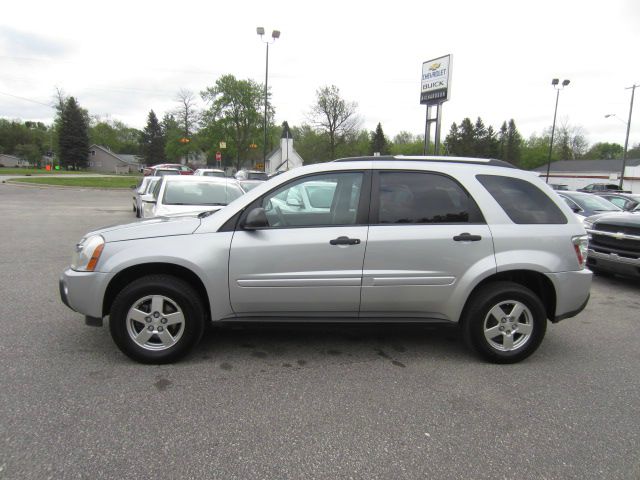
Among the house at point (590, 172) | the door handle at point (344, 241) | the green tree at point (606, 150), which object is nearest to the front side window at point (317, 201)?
the door handle at point (344, 241)

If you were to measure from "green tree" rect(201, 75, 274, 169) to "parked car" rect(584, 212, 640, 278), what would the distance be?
61.3 m

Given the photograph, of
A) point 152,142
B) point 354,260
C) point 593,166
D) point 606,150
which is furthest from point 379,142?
point 354,260

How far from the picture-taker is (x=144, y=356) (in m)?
3.54

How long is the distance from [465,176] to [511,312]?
1262 millimetres

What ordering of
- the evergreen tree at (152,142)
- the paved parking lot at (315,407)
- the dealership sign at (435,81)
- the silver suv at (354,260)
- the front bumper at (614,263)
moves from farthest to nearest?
1. the evergreen tree at (152,142)
2. the dealership sign at (435,81)
3. the front bumper at (614,263)
4. the silver suv at (354,260)
5. the paved parking lot at (315,407)

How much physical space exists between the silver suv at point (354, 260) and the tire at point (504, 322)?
1cm

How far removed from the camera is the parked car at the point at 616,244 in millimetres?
6336

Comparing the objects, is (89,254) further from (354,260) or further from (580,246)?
(580,246)

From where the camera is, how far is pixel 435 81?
1516cm

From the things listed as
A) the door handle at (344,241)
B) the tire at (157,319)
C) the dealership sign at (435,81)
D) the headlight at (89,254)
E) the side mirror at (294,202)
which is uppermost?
the dealership sign at (435,81)

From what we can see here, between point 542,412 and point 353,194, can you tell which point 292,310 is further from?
point 542,412

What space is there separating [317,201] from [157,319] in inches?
67.3

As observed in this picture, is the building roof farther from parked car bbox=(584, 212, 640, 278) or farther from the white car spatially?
the white car

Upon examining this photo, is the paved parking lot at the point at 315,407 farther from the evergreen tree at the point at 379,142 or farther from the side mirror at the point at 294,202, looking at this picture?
the evergreen tree at the point at 379,142
